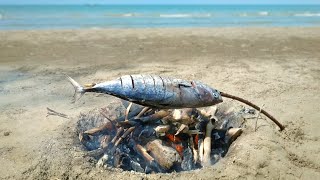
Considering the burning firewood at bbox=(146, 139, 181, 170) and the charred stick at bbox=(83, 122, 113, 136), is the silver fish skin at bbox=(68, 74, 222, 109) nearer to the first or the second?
the burning firewood at bbox=(146, 139, 181, 170)


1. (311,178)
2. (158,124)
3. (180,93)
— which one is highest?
(180,93)

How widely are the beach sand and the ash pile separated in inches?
8.3

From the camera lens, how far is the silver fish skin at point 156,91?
3367mm

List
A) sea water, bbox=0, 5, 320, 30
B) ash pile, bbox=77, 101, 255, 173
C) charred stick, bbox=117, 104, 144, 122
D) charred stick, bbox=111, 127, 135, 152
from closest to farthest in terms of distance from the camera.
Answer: ash pile, bbox=77, 101, 255, 173 → charred stick, bbox=111, 127, 135, 152 → charred stick, bbox=117, 104, 144, 122 → sea water, bbox=0, 5, 320, 30

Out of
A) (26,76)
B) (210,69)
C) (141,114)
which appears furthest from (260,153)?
(26,76)

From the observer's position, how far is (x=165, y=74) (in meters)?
7.64

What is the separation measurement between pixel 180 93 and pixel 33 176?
1.85 metres

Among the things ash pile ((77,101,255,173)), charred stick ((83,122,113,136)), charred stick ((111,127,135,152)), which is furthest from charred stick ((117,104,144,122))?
charred stick ((111,127,135,152))

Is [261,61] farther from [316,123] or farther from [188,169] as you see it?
[188,169]

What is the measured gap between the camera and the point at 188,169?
3879 mm

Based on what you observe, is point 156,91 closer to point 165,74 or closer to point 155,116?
point 155,116

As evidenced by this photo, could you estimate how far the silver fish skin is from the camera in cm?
337

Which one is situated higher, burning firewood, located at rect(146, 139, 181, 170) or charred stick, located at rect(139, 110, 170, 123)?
charred stick, located at rect(139, 110, 170, 123)

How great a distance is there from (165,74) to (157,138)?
3.64 meters
